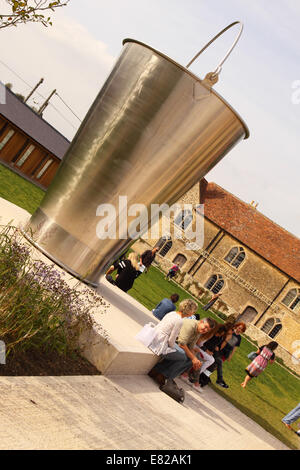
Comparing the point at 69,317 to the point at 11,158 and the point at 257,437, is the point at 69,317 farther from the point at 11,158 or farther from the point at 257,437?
the point at 11,158

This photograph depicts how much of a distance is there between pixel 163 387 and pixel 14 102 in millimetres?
29310

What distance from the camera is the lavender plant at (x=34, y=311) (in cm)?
414

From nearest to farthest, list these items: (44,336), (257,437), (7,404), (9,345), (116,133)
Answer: (7,404) → (9,345) → (44,336) → (116,133) → (257,437)

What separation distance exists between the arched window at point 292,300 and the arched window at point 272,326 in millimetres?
1676

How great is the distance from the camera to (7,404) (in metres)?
3.31

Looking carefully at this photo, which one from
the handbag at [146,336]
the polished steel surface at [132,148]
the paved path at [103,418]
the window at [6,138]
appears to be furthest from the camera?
the window at [6,138]

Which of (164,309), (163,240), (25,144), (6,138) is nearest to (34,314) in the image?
(164,309)

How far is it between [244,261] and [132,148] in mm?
37157

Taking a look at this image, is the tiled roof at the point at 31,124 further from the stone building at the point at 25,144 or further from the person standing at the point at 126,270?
the person standing at the point at 126,270

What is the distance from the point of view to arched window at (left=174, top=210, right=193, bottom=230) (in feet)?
142

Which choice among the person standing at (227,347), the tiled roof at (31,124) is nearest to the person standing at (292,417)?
the person standing at (227,347)

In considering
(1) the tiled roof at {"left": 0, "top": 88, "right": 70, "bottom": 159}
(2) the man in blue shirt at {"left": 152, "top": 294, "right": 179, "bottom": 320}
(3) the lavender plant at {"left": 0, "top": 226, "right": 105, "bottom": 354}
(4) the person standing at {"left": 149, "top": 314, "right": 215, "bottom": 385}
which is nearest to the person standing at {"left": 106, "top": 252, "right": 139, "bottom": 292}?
(2) the man in blue shirt at {"left": 152, "top": 294, "right": 179, "bottom": 320}

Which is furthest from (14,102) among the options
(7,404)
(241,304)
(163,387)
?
(7,404)

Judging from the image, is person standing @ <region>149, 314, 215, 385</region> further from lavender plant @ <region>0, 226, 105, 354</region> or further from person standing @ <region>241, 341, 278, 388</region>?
person standing @ <region>241, 341, 278, 388</region>
